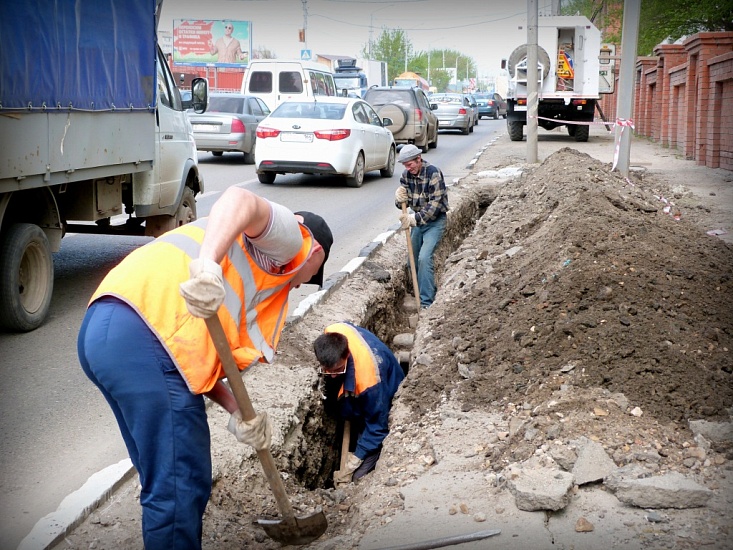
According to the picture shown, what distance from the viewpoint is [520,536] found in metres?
3.36

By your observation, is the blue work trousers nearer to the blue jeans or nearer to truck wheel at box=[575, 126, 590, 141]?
the blue jeans

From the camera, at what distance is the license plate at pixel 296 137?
1473 centimetres

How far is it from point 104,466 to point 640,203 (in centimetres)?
682

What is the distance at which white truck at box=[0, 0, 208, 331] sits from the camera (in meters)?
5.90

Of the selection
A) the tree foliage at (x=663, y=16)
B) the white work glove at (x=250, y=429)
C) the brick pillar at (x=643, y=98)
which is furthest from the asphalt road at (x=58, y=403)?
the brick pillar at (x=643, y=98)

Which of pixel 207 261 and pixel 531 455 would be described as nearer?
pixel 207 261

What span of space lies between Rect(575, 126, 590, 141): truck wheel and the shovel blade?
23.1m

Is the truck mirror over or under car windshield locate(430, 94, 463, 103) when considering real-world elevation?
under

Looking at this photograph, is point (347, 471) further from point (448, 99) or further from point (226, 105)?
point (448, 99)

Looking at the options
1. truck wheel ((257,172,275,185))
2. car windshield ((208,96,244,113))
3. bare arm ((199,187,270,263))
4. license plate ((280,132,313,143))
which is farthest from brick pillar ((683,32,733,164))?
bare arm ((199,187,270,263))

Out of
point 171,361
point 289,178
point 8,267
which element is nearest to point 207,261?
point 171,361

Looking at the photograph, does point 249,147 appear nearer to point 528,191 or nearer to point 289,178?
point 289,178

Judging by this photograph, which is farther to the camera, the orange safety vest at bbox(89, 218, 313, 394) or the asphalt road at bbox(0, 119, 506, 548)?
the asphalt road at bbox(0, 119, 506, 548)

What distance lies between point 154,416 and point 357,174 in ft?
A: 42.6
